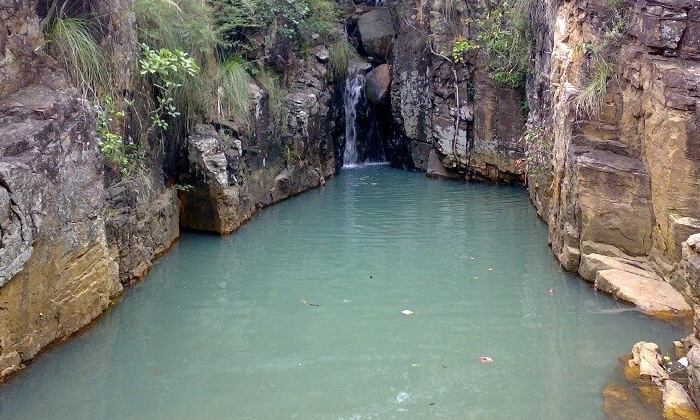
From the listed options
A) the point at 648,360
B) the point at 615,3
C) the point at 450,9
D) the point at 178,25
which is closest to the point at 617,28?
the point at 615,3

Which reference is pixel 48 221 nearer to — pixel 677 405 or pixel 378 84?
pixel 677 405

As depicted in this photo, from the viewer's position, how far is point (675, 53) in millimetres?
6758

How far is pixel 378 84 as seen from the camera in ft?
50.8

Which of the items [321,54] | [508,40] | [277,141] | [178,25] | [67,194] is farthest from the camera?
[321,54]

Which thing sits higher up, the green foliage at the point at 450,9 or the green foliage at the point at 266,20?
the green foliage at the point at 450,9

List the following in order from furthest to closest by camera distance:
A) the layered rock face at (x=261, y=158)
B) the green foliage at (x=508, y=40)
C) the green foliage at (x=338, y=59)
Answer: the green foliage at (x=338, y=59)
the green foliage at (x=508, y=40)
the layered rock face at (x=261, y=158)

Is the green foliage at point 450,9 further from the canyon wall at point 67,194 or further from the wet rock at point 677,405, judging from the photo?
the wet rock at point 677,405

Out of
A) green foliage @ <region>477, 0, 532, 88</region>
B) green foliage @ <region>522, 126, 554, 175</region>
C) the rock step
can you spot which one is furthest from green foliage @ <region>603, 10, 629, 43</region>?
green foliage @ <region>477, 0, 532, 88</region>

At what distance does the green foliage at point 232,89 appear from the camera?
988cm

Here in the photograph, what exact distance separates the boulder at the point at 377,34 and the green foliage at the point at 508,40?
3.00 meters

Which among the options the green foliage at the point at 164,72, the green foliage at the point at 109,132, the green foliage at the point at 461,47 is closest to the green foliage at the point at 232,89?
the green foliage at the point at 164,72

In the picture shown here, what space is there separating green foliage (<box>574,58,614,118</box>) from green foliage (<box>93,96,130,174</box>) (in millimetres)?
5213

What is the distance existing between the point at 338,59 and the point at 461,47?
270 cm

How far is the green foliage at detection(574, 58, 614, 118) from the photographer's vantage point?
24.6ft
